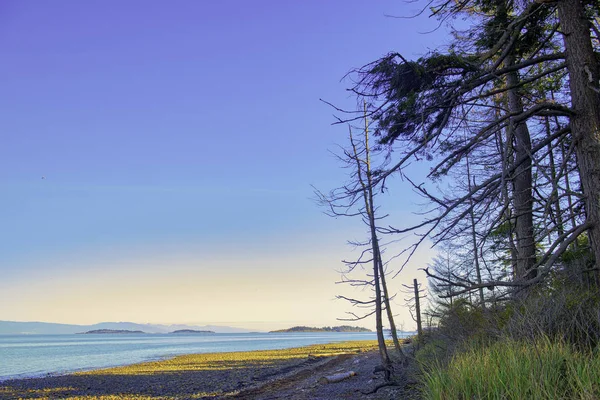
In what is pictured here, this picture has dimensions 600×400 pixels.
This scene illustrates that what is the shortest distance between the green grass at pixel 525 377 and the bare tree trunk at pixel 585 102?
1.78 metres

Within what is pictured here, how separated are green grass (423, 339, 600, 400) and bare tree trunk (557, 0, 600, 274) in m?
1.78

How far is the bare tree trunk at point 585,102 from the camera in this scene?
5457 mm

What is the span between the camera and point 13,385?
22516 mm

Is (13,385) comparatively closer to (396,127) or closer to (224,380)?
(224,380)

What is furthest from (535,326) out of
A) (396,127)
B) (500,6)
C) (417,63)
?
(500,6)

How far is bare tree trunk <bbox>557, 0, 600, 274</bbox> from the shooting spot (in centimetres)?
546

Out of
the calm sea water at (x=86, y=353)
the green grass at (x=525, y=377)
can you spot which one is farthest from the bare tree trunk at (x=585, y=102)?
the calm sea water at (x=86, y=353)

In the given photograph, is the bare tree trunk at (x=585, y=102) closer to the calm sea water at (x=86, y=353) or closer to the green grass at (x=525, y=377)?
the green grass at (x=525, y=377)

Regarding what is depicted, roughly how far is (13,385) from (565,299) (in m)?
25.5

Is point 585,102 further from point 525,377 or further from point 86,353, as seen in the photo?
point 86,353

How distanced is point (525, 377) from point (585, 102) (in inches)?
144

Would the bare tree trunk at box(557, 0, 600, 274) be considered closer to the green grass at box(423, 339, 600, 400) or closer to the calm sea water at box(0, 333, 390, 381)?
the green grass at box(423, 339, 600, 400)

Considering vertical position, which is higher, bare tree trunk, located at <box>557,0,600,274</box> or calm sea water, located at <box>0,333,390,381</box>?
bare tree trunk, located at <box>557,0,600,274</box>

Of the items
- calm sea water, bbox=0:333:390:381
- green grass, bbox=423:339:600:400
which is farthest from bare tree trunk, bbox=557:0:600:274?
calm sea water, bbox=0:333:390:381
